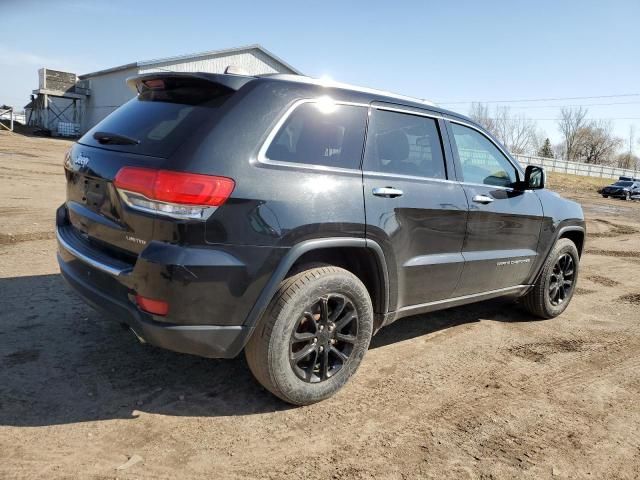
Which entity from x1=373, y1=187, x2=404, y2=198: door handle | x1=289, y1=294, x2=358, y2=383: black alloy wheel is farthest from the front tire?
x1=373, y1=187, x2=404, y2=198: door handle

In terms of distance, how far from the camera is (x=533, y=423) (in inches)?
125

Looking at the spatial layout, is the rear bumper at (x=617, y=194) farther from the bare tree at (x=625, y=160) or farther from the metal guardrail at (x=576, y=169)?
the bare tree at (x=625, y=160)

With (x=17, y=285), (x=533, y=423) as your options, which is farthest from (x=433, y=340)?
(x=17, y=285)

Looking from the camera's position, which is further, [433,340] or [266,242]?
[433,340]

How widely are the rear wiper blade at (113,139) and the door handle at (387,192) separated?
1.44 meters

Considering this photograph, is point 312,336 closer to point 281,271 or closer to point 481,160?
point 281,271

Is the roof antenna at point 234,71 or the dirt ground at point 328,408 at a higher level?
the roof antenna at point 234,71

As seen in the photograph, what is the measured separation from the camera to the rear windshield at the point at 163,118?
9.18 ft

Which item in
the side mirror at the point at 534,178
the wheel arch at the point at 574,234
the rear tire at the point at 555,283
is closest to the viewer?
the side mirror at the point at 534,178

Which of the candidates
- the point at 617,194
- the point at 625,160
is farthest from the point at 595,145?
the point at 617,194

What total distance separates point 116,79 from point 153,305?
1547 inches

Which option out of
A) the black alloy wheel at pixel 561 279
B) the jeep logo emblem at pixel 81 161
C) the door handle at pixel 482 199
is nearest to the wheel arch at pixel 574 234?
the black alloy wheel at pixel 561 279

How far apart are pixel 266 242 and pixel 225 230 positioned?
0.76ft

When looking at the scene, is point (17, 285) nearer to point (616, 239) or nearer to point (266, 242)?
point (266, 242)
